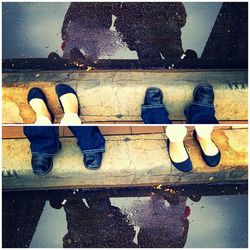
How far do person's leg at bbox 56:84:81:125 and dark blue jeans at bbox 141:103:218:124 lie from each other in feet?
1.37

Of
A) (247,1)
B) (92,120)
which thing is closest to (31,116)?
(92,120)

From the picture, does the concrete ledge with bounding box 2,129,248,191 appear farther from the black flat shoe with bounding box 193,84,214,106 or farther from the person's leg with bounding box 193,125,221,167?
the black flat shoe with bounding box 193,84,214,106

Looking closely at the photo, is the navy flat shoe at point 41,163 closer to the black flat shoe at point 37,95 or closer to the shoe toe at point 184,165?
the black flat shoe at point 37,95

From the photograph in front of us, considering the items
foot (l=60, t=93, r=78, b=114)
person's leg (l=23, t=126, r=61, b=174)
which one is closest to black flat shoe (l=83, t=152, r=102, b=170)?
person's leg (l=23, t=126, r=61, b=174)

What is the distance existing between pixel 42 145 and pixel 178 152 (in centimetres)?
84

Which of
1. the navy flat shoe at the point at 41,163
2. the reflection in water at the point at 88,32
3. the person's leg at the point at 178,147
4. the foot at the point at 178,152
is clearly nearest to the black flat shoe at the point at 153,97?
the person's leg at the point at 178,147

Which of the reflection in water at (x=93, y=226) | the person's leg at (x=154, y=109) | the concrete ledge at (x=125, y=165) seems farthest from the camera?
the reflection in water at (x=93, y=226)

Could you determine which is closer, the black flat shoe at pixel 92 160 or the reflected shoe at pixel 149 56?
the black flat shoe at pixel 92 160

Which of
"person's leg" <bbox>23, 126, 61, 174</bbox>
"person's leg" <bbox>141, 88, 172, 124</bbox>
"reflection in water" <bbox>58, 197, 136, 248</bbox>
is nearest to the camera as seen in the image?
"person's leg" <bbox>23, 126, 61, 174</bbox>

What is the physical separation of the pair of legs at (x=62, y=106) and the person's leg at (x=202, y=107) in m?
0.71

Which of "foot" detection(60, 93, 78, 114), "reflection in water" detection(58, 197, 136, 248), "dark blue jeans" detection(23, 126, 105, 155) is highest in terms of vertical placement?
"foot" detection(60, 93, 78, 114)

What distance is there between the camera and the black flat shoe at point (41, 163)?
209cm

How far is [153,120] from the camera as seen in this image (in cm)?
208

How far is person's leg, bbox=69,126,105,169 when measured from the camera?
2.01 metres
